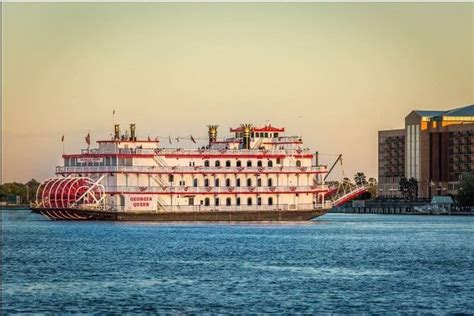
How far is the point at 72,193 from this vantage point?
123m

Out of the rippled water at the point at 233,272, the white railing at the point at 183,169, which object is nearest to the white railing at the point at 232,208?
the white railing at the point at 183,169

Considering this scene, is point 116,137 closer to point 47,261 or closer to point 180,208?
point 180,208

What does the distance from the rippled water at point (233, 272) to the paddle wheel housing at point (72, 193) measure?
43.4 feet

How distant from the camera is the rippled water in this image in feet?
178

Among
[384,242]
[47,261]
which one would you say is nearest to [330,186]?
[384,242]

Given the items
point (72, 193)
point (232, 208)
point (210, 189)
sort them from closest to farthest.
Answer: point (72, 193)
point (210, 189)
point (232, 208)

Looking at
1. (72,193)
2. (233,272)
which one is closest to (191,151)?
(72,193)

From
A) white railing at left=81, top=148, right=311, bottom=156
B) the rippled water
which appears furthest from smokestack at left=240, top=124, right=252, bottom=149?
the rippled water

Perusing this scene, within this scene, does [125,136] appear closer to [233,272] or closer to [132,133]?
[132,133]

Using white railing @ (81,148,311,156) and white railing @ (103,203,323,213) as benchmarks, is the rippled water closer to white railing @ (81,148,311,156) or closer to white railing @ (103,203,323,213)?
white railing @ (81,148,311,156)

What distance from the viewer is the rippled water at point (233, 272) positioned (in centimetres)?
5438

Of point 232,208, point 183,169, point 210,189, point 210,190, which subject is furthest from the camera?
point 232,208

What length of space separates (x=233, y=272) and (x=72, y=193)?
57.0 meters

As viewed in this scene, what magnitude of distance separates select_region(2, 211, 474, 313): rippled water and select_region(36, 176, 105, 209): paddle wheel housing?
43.4ft
